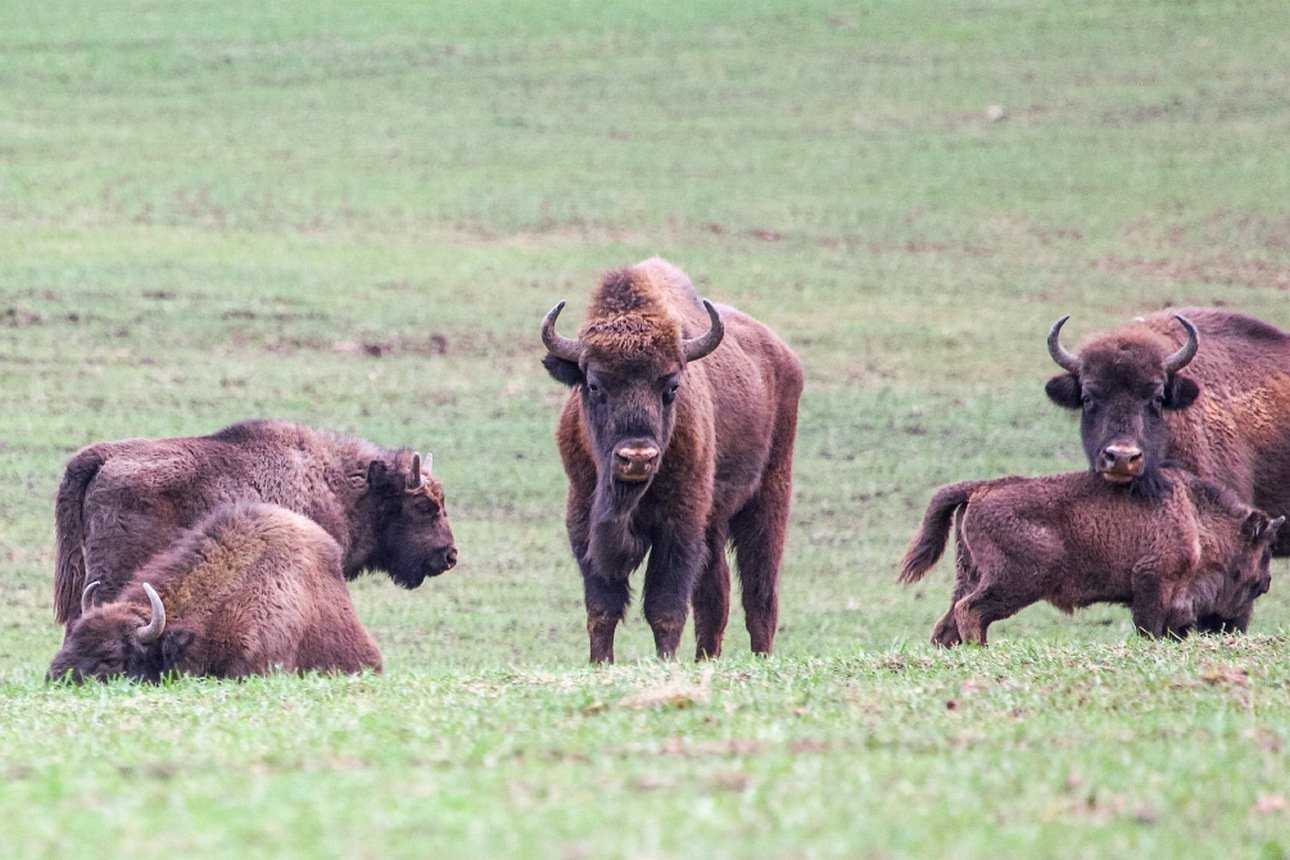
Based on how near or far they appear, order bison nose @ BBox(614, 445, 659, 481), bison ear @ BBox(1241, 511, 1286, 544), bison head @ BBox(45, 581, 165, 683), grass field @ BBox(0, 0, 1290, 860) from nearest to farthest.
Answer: grass field @ BBox(0, 0, 1290, 860)
bison head @ BBox(45, 581, 165, 683)
bison nose @ BBox(614, 445, 659, 481)
bison ear @ BBox(1241, 511, 1286, 544)

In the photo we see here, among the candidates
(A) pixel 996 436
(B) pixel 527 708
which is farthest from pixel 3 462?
(B) pixel 527 708

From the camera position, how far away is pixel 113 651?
1057 centimetres

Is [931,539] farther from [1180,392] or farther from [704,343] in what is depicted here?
[704,343]

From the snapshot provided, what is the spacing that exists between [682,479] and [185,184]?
23889 mm

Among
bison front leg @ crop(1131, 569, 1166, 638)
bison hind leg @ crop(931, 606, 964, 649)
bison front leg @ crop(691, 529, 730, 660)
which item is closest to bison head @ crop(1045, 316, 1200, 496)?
bison front leg @ crop(1131, 569, 1166, 638)

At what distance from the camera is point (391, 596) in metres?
17.0

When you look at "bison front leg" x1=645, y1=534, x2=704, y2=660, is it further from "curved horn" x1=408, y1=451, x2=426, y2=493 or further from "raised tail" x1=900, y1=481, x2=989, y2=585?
"curved horn" x1=408, y1=451, x2=426, y2=493

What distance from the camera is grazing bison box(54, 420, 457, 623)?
12188 mm

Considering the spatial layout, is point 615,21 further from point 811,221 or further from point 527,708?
point 527,708

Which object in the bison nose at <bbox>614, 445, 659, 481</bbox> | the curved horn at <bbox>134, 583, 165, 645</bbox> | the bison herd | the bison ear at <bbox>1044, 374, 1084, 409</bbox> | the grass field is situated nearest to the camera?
the grass field

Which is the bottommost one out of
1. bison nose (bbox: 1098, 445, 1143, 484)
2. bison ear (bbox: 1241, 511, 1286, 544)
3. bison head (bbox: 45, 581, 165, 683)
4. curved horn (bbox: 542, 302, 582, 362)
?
bison head (bbox: 45, 581, 165, 683)

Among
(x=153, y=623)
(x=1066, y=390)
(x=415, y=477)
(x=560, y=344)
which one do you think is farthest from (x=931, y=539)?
(x=153, y=623)

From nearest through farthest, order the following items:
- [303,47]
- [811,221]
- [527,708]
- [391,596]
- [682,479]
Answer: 1. [527,708]
2. [682,479]
3. [391,596]
4. [811,221]
5. [303,47]

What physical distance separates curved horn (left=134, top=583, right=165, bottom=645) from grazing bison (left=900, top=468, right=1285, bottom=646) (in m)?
4.60
